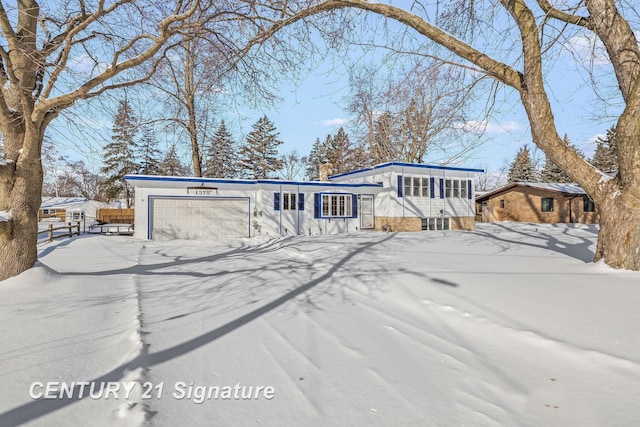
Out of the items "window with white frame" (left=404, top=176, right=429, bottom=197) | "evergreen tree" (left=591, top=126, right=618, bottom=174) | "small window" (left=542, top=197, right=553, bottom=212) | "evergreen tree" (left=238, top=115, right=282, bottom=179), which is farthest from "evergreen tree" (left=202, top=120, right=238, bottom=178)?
"evergreen tree" (left=591, top=126, right=618, bottom=174)

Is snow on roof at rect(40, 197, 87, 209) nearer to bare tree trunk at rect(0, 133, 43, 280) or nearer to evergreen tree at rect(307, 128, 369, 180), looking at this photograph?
evergreen tree at rect(307, 128, 369, 180)

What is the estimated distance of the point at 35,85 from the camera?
676cm

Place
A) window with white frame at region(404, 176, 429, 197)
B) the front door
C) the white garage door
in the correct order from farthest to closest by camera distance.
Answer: the front door
window with white frame at region(404, 176, 429, 197)
the white garage door

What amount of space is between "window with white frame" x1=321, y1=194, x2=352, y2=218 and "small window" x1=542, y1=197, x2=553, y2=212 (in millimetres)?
20384

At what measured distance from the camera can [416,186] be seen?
20453 millimetres

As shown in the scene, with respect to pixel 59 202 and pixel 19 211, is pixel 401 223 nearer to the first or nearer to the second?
pixel 19 211

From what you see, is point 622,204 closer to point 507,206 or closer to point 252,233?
point 252,233

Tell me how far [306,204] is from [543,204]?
23176 mm

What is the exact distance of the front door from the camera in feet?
66.7

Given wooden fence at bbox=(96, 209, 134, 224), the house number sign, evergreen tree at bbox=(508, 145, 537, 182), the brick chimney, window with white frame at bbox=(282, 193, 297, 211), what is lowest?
wooden fence at bbox=(96, 209, 134, 224)

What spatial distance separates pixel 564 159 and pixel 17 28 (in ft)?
38.2

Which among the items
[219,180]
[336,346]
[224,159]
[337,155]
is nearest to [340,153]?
[337,155]

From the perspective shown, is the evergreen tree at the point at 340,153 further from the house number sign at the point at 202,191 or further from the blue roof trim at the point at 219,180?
the house number sign at the point at 202,191

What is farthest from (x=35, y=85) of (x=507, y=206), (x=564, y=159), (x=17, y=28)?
(x=507, y=206)
